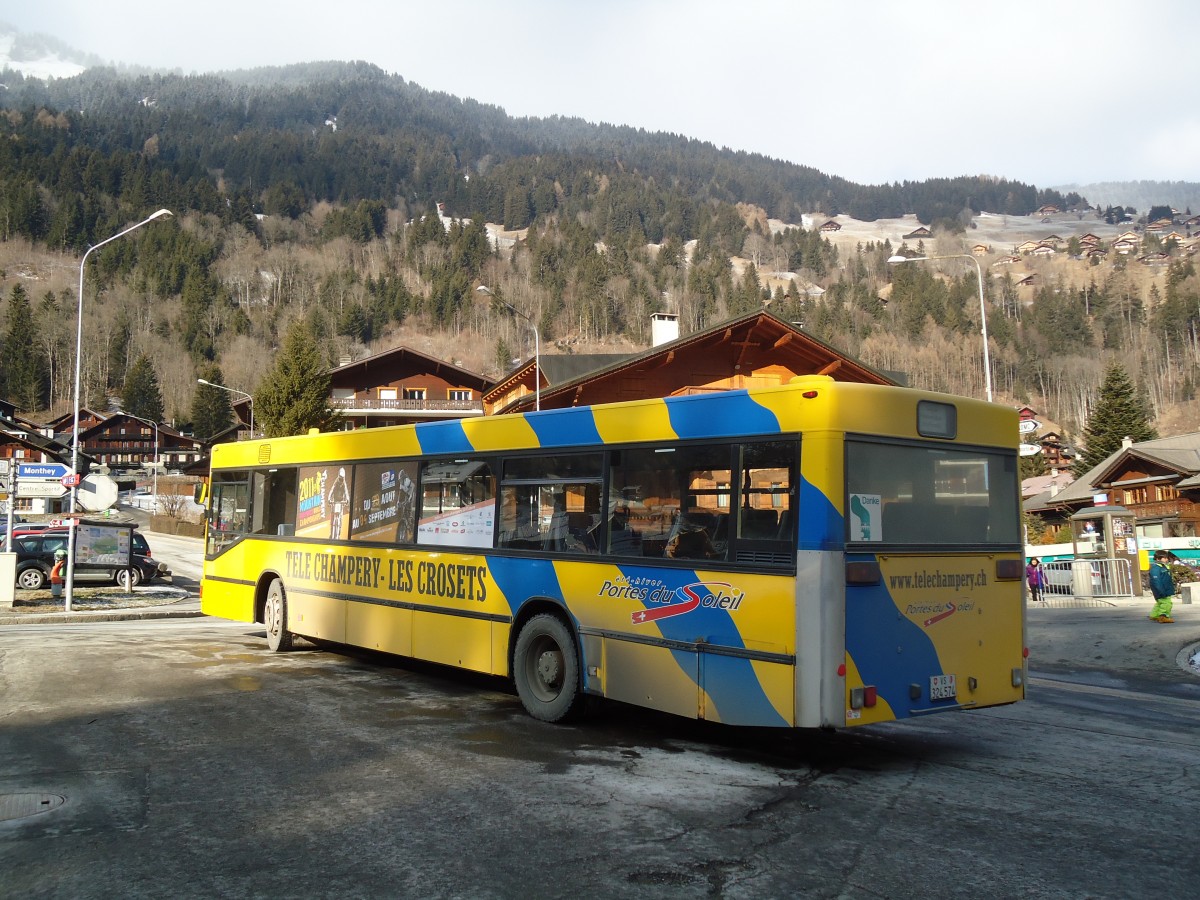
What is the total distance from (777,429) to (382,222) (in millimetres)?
197122

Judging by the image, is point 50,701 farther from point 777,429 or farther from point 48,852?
point 777,429

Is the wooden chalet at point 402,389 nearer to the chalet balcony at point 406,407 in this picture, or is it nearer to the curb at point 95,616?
the chalet balcony at point 406,407

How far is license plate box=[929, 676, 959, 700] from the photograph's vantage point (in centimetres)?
737

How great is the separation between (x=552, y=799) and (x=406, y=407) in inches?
2932

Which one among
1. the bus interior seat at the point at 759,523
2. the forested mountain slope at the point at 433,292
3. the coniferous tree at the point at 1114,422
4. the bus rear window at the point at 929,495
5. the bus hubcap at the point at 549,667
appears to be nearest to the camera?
the bus rear window at the point at 929,495

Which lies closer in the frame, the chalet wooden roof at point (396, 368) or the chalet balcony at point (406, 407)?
the chalet balcony at point (406, 407)

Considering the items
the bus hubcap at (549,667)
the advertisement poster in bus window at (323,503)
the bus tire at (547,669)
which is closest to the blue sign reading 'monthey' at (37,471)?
the advertisement poster in bus window at (323,503)

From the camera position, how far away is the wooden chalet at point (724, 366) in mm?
30609

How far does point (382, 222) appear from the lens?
194 meters

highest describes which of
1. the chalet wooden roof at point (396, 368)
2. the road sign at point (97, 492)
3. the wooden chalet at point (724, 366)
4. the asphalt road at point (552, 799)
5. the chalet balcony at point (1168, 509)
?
the chalet wooden roof at point (396, 368)

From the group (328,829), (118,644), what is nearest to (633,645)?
(328,829)

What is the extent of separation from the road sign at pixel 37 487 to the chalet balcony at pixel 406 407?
52918mm

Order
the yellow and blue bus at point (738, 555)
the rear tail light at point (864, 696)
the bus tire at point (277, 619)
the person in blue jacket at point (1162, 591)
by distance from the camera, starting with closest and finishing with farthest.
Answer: the rear tail light at point (864, 696) < the yellow and blue bus at point (738, 555) < the bus tire at point (277, 619) < the person in blue jacket at point (1162, 591)

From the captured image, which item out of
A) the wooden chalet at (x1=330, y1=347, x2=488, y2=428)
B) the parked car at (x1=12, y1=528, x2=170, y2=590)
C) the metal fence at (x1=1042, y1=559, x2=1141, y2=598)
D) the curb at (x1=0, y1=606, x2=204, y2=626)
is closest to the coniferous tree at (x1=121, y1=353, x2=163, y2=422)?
the wooden chalet at (x1=330, y1=347, x2=488, y2=428)
